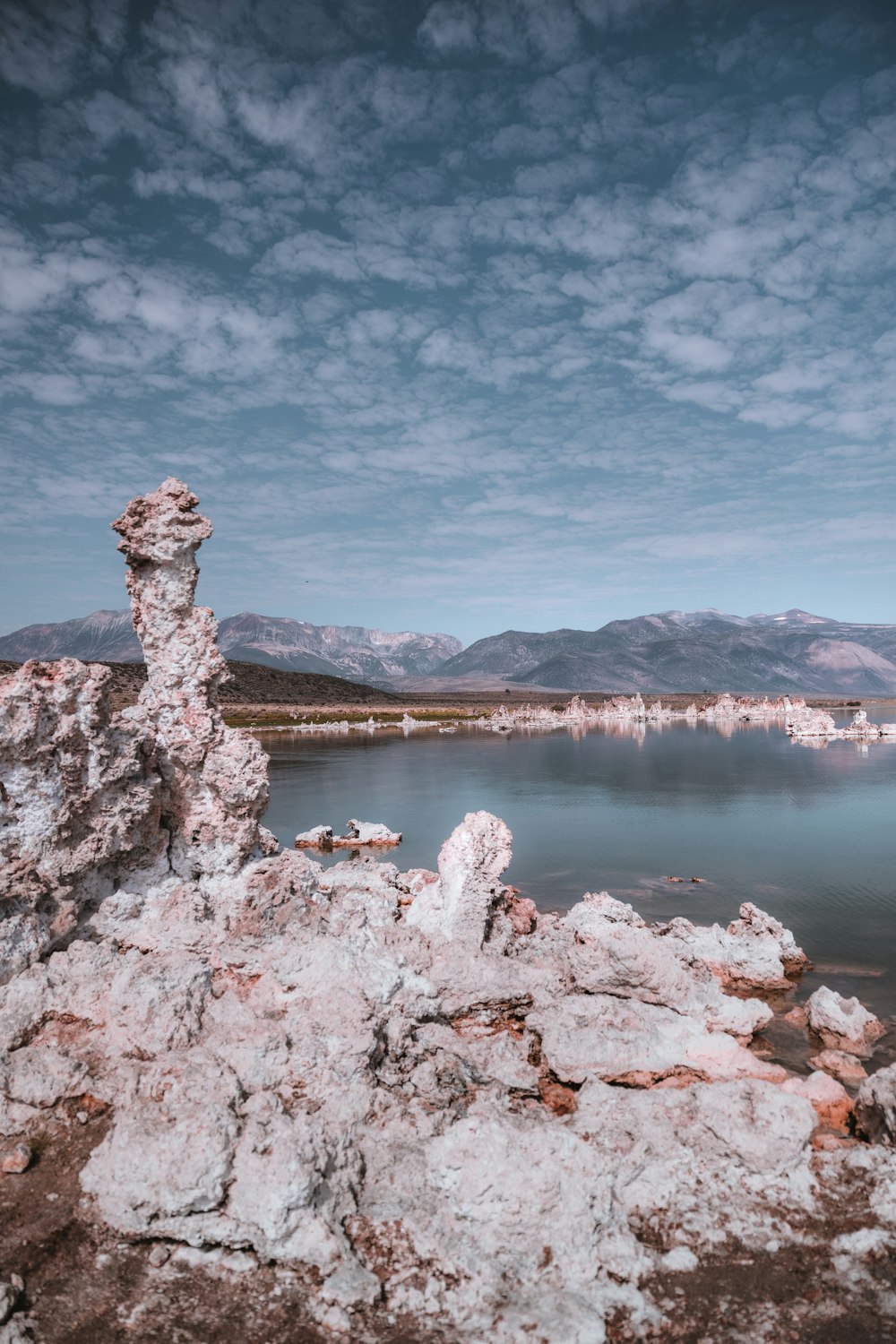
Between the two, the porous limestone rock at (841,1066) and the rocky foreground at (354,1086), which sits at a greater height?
the rocky foreground at (354,1086)

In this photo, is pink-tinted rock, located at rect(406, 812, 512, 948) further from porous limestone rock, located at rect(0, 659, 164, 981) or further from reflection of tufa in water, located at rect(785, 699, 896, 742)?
reflection of tufa in water, located at rect(785, 699, 896, 742)

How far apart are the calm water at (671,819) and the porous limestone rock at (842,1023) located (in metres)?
1.60

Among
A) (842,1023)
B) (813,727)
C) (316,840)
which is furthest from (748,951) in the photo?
(813,727)

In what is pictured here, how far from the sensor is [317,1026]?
7.63m

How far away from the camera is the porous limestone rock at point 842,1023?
10070 mm

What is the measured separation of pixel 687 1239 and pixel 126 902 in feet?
25.5

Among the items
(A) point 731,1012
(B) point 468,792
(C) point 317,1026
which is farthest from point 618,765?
(C) point 317,1026

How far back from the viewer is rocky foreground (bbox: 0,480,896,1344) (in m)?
5.40

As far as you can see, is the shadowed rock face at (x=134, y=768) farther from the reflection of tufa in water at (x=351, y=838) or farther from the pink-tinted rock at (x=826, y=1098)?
the reflection of tufa in water at (x=351, y=838)

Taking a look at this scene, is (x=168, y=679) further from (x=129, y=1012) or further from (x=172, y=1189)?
(x=172, y=1189)

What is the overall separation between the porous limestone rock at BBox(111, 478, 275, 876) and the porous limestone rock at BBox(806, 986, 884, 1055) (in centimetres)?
884

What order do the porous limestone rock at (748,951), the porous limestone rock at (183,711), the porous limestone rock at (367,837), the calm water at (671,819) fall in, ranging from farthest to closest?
the porous limestone rock at (367,837) → the calm water at (671,819) → the porous limestone rock at (748,951) → the porous limestone rock at (183,711)

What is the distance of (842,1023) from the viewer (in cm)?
1020

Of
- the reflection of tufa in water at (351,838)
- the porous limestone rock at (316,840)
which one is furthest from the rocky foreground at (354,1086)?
the reflection of tufa in water at (351,838)
